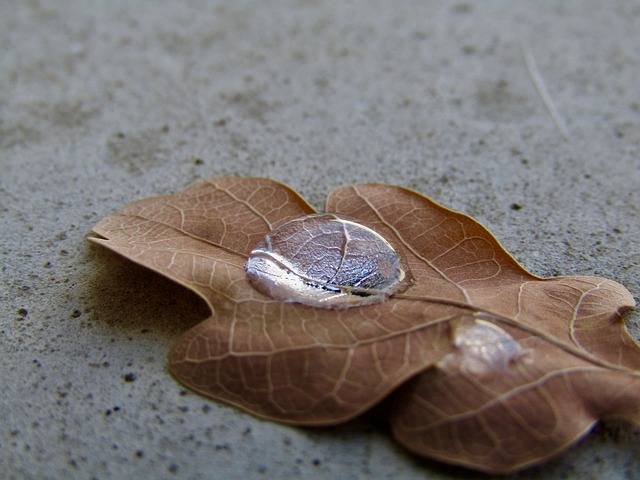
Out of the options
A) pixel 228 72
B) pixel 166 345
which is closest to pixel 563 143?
pixel 228 72

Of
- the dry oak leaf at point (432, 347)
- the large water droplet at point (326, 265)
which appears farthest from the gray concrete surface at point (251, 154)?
the large water droplet at point (326, 265)

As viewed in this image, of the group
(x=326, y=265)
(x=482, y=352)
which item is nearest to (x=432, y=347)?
(x=482, y=352)

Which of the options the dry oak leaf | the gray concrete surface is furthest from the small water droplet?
the gray concrete surface

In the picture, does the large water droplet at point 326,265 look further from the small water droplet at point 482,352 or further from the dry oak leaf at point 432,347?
the small water droplet at point 482,352

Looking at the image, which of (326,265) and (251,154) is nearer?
(326,265)

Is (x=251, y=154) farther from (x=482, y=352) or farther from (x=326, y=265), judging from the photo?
(x=482, y=352)
